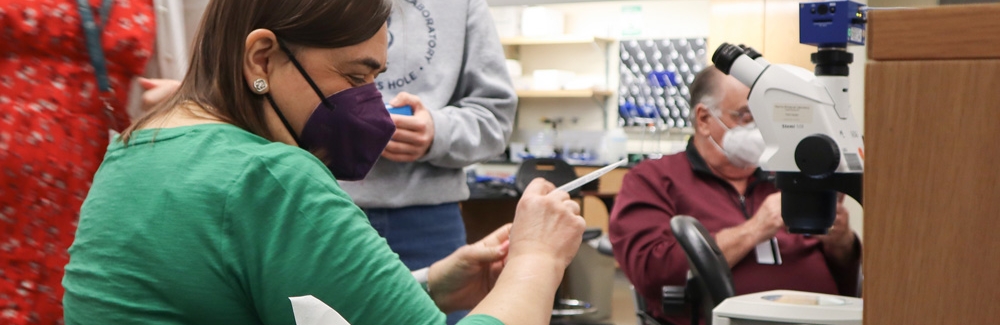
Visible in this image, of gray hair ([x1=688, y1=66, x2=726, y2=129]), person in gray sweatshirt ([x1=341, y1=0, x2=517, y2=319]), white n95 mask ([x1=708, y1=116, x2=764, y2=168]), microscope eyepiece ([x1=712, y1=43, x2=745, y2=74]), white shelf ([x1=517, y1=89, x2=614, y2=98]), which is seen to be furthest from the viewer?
white shelf ([x1=517, y1=89, x2=614, y2=98])

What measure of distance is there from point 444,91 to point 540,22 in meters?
6.20

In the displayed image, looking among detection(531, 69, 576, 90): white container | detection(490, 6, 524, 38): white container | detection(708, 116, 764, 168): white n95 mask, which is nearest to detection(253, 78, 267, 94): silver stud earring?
detection(708, 116, 764, 168): white n95 mask

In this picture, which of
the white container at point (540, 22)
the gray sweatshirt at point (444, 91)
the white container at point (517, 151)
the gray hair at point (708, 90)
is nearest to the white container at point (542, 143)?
the white container at point (517, 151)

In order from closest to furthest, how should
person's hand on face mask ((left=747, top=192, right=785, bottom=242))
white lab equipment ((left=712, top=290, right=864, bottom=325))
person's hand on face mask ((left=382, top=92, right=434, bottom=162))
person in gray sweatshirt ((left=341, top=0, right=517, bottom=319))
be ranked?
1. white lab equipment ((left=712, top=290, right=864, bottom=325))
2. person's hand on face mask ((left=382, top=92, right=434, bottom=162))
3. person in gray sweatshirt ((left=341, top=0, right=517, bottom=319))
4. person's hand on face mask ((left=747, top=192, right=785, bottom=242))

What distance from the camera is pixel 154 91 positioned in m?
1.30

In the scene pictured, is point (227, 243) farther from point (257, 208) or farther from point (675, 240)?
point (675, 240)

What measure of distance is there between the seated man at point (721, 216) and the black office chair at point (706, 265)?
0.81 feet

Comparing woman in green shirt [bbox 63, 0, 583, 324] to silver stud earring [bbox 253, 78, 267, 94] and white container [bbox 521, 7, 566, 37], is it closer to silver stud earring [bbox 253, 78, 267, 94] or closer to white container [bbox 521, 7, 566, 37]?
silver stud earring [bbox 253, 78, 267, 94]

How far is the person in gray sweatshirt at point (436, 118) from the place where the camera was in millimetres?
1706

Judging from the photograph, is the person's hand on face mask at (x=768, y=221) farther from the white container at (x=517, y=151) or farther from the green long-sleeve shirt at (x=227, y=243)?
the white container at (x=517, y=151)

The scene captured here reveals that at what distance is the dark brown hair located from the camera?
3.37 ft

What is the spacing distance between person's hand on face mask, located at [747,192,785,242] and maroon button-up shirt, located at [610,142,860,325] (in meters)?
0.11

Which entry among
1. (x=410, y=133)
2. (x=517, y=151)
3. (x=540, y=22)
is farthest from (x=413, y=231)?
(x=517, y=151)

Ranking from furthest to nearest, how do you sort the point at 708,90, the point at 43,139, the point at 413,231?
the point at 708,90 < the point at 413,231 < the point at 43,139
